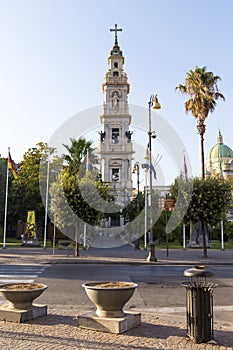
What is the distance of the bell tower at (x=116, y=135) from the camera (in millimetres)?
60250

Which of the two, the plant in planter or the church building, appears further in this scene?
the church building

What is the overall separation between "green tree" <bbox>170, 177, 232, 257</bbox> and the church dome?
8321 centimetres

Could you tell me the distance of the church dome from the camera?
108m

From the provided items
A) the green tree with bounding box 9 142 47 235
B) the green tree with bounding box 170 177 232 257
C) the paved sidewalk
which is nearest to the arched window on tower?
the green tree with bounding box 9 142 47 235

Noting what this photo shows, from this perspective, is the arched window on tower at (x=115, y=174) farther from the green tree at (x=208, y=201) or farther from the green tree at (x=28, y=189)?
the green tree at (x=208, y=201)

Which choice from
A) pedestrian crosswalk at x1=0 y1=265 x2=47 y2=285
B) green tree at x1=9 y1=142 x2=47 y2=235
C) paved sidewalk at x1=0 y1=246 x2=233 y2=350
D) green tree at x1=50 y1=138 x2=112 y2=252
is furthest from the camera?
green tree at x1=9 y1=142 x2=47 y2=235

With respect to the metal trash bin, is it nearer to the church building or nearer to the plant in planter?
the plant in planter

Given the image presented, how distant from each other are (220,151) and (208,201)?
283 ft

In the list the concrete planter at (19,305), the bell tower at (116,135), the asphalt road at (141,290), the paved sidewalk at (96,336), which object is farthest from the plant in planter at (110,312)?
the bell tower at (116,135)

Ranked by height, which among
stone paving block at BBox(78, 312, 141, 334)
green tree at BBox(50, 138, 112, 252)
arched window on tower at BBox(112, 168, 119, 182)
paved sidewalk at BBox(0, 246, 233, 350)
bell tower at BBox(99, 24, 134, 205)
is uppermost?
bell tower at BBox(99, 24, 134, 205)

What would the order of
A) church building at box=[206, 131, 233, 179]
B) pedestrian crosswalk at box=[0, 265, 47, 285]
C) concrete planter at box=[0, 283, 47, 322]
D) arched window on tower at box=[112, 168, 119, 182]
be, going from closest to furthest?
concrete planter at box=[0, 283, 47, 322]
pedestrian crosswalk at box=[0, 265, 47, 285]
arched window on tower at box=[112, 168, 119, 182]
church building at box=[206, 131, 233, 179]

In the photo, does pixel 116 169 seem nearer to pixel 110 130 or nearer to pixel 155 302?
pixel 110 130

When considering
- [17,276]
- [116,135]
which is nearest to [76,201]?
[17,276]

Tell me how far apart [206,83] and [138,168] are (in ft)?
50.6
